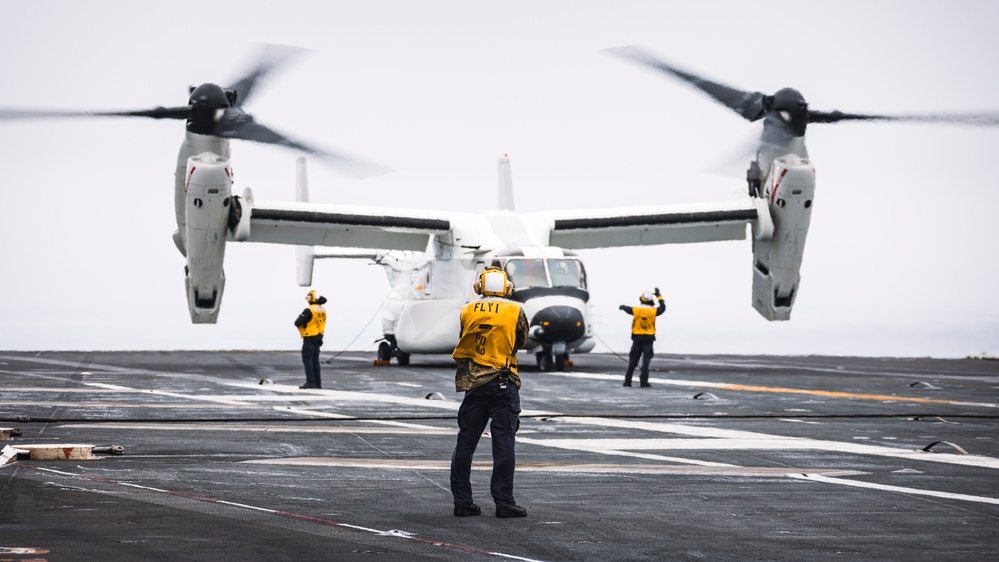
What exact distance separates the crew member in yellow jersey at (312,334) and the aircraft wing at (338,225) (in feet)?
20.0

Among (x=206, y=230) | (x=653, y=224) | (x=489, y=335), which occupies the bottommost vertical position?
(x=489, y=335)

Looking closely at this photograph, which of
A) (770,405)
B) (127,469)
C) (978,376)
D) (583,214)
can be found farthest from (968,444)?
(583,214)

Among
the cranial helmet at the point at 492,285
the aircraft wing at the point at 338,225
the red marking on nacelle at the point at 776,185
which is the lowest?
the cranial helmet at the point at 492,285

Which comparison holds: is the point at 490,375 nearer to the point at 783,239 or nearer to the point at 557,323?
the point at 557,323

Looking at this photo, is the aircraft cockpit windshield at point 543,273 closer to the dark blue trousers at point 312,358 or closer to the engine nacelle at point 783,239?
the engine nacelle at point 783,239

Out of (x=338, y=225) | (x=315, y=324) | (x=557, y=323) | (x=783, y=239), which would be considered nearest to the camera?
(x=315, y=324)

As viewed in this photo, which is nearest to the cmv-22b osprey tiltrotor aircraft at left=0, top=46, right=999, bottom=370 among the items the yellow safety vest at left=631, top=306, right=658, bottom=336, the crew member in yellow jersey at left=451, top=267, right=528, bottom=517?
the yellow safety vest at left=631, top=306, right=658, bottom=336

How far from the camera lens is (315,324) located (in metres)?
21.3

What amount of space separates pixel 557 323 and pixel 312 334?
6083 mm

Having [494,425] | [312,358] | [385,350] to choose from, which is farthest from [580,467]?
[385,350]

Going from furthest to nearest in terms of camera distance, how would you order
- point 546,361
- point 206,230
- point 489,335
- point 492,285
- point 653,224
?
point 653,224 < point 546,361 < point 206,230 < point 492,285 < point 489,335

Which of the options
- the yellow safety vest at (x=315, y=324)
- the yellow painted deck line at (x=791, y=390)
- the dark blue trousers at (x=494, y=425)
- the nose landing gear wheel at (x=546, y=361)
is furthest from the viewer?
the nose landing gear wheel at (x=546, y=361)

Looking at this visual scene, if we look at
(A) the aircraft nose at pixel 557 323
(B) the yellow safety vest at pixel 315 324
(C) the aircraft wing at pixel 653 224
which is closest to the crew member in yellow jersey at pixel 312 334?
(B) the yellow safety vest at pixel 315 324

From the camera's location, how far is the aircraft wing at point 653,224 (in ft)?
94.1
